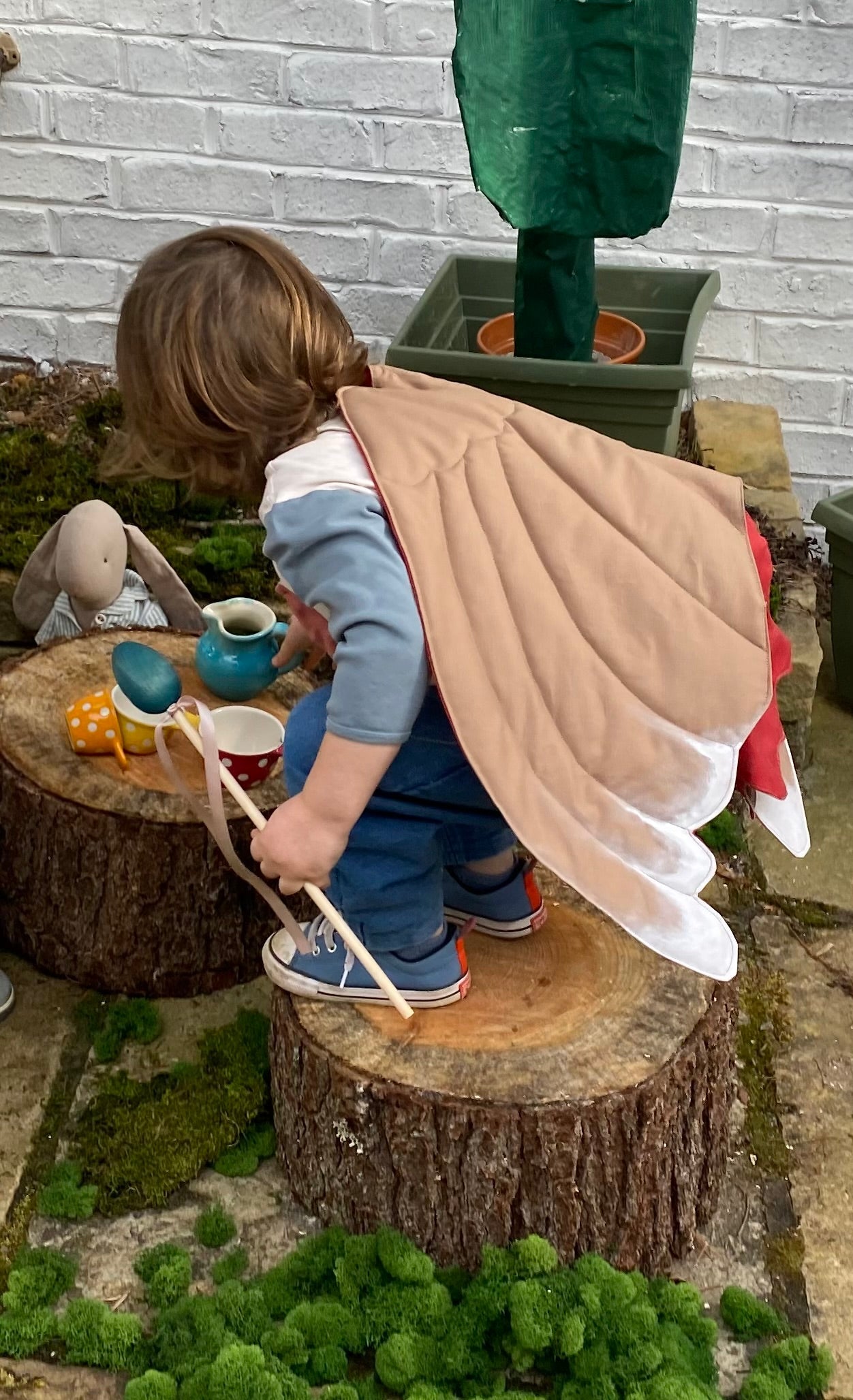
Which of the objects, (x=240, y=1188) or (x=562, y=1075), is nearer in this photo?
(x=562, y=1075)

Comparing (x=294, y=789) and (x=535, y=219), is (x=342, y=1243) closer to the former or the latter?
(x=294, y=789)

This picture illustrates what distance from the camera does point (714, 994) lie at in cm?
193

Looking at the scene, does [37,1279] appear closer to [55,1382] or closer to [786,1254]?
[55,1382]

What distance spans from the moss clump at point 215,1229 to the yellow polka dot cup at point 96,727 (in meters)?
0.70

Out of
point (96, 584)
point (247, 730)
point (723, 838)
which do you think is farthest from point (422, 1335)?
point (96, 584)

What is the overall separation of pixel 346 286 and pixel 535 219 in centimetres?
80

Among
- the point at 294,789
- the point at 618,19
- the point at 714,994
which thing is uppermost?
the point at 618,19

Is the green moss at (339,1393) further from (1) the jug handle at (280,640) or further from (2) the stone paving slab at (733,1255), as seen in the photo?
(1) the jug handle at (280,640)

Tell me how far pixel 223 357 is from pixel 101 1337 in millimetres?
1183

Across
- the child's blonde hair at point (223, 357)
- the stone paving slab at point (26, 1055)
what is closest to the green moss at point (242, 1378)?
the stone paving slab at point (26, 1055)

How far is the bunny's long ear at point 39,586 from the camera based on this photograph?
284cm

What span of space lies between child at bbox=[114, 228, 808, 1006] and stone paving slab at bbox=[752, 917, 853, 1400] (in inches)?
21.2

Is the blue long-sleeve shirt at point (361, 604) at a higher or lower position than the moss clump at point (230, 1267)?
higher

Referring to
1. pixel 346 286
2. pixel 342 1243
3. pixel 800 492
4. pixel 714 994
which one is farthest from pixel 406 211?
pixel 342 1243
